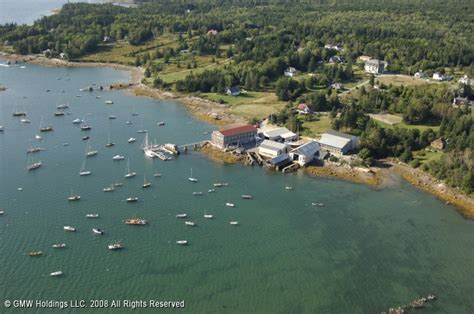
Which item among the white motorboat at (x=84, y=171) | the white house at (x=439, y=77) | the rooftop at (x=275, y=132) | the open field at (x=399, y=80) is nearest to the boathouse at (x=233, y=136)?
the rooftop at (x=275, y=132)

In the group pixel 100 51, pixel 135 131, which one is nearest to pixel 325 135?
pixel 135 131

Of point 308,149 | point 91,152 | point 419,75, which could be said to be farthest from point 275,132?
point 419,75

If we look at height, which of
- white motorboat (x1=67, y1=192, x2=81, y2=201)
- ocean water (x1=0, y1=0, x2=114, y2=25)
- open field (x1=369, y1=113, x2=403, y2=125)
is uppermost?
ocean water (x1=0, y1=0, x2=114, y2=25)

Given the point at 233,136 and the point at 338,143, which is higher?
the point at 233,136

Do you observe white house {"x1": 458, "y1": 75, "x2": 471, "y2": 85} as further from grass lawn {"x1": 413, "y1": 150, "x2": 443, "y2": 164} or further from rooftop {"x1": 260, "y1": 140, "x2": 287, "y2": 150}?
rooftop {"x1": 260, "y1": 140, "x2": 287, "y2": 150}

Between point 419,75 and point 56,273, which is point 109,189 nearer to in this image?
point 56,273

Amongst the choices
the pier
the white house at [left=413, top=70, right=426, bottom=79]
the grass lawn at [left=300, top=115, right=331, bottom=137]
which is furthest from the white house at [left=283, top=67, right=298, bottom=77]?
the pier
